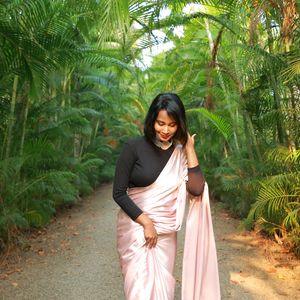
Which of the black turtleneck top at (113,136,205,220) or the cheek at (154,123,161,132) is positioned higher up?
the cheek at (154,123,161,132)

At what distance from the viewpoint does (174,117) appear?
8.00 ft

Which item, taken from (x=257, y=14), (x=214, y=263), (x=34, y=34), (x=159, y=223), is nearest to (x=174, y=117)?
(x=159, y=223)

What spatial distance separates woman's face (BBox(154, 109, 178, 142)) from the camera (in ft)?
8.02

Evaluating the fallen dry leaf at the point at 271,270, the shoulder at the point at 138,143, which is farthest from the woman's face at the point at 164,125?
the fallen dry leaf at the point at 271,270

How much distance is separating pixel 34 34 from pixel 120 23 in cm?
233

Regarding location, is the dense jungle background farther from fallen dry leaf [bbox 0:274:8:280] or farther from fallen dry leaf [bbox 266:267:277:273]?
fallen dry leaf [bbox 0:274:8:280]

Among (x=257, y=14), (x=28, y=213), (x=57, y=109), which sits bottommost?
(x=28, y=213)

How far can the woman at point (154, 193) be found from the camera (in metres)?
2.45

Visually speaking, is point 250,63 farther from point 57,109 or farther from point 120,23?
point 57,109

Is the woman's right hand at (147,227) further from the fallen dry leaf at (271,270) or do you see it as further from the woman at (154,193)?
the fallen dry leaf at (271,270)

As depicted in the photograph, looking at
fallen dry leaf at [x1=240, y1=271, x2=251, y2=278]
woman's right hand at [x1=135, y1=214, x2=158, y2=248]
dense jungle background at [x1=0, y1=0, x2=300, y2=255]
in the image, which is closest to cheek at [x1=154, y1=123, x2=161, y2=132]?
woman's right hand at [x1=135, y1=214, x2=158, y2=248]

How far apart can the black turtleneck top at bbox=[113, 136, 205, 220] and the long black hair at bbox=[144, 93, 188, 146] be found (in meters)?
0.07

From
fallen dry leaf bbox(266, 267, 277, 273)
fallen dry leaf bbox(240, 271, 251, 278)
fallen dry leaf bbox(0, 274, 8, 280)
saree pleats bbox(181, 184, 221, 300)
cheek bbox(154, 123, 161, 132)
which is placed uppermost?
cheek bbox(154, 123, 161, 132)

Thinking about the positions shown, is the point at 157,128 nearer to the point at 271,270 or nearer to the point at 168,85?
the point at 271,270
